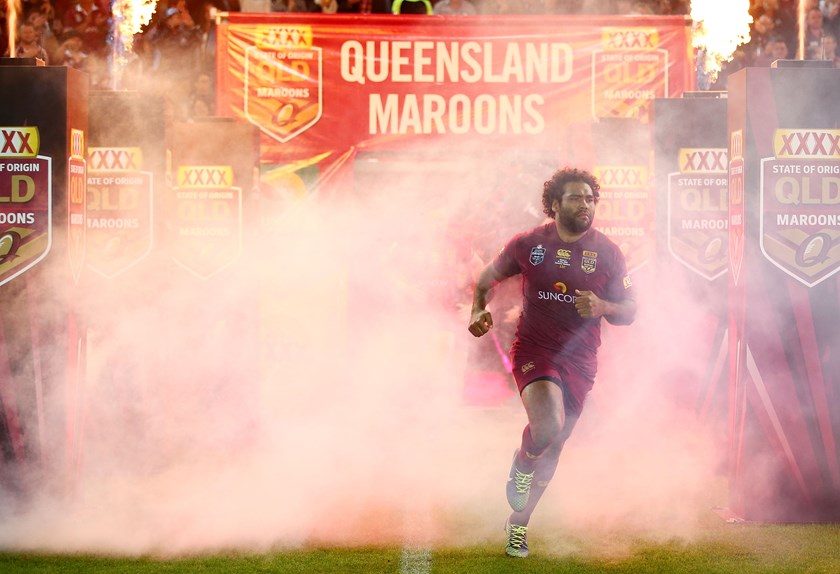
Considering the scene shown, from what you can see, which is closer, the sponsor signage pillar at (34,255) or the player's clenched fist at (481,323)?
the player's clenched fist at (481,323)

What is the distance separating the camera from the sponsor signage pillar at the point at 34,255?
5.29 metres

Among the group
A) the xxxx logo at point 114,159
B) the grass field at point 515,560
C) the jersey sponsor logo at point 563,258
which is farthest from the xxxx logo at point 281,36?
the grass field at point 515,560

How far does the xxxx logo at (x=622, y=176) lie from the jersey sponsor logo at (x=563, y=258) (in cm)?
305

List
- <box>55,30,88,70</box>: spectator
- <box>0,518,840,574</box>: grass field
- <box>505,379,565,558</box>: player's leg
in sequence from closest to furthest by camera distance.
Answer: <box>0,518,840,574</box>: grass field → <box>505,379,565,558</box>: player's leg → <box>55,30,88,70</box>: spectator

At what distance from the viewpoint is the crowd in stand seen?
9.95 metres

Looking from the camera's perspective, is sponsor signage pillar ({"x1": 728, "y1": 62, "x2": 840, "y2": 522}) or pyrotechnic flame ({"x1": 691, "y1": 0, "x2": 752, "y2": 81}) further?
pyrotechnic flame ({"x1": 691, "y1": 0, "x2": 752, "y2": 81})

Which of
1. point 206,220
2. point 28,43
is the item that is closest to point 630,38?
point 206,220

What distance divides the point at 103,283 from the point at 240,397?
1161 mm

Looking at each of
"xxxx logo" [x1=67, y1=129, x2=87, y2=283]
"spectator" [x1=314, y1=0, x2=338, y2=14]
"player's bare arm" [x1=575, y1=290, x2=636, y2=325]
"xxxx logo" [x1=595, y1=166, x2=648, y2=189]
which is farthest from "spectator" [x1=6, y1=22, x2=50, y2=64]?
"player's bare arm" [x1=575, y1=290, x2=636, y2=325]

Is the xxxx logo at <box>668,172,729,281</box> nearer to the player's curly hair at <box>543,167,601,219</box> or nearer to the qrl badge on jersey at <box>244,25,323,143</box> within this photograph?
the player's curly hair at <box>543,167,601,219</box>

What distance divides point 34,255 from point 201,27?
567cm

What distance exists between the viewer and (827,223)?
5.20 metres

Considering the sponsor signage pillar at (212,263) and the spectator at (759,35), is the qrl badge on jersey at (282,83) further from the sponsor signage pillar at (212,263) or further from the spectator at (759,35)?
the spectator at (759,35)

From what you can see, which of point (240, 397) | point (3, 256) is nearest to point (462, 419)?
point (240, 397)
